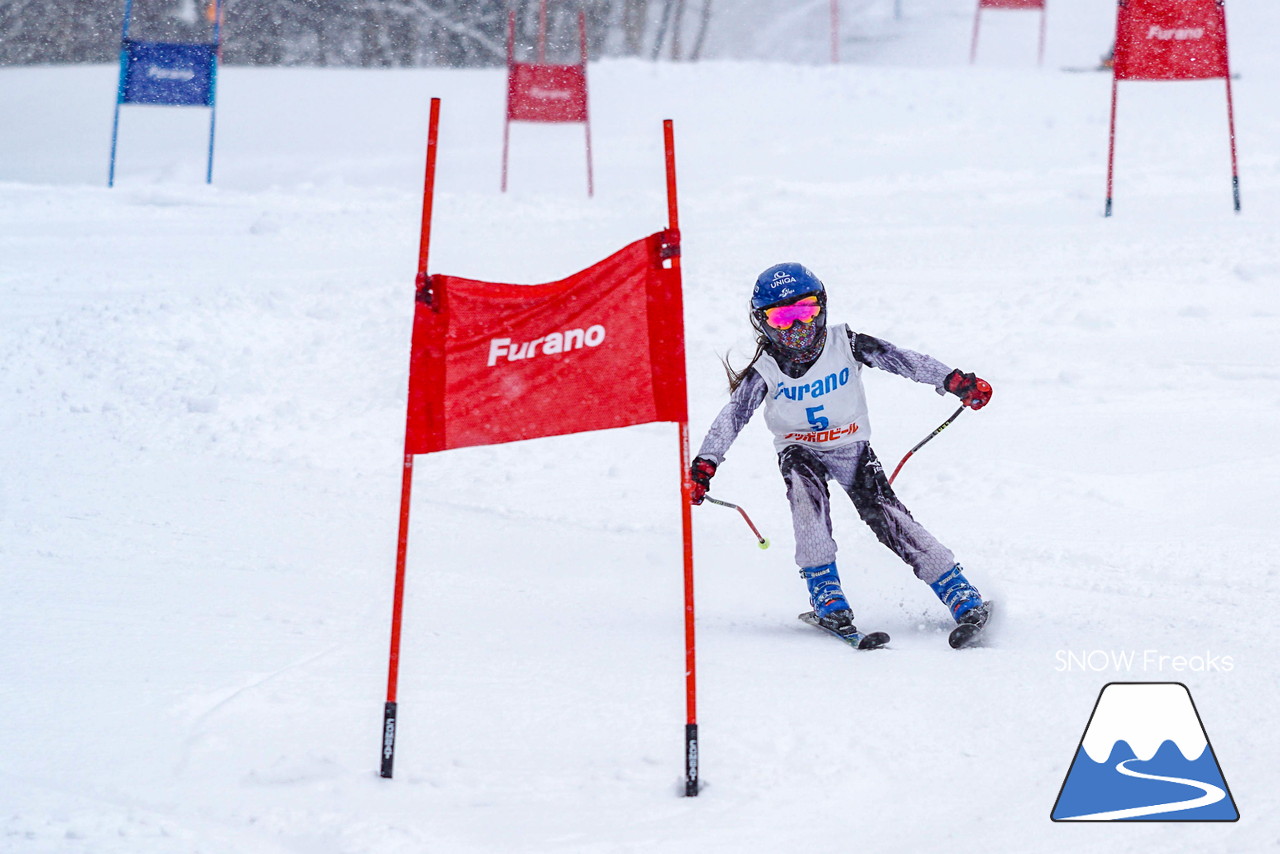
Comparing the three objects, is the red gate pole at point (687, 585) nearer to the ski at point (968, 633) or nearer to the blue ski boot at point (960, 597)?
the ski at point (968, 633)

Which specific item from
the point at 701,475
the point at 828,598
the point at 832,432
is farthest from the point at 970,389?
the point at 701,475

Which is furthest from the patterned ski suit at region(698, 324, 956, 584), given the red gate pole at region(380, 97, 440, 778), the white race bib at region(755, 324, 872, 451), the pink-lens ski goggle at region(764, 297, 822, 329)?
the red gate pole at region(380, 97, 440, 778)

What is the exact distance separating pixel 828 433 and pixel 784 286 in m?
0.65

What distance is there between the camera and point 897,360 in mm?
4883

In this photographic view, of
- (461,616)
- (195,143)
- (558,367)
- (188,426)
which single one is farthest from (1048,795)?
(195,143)

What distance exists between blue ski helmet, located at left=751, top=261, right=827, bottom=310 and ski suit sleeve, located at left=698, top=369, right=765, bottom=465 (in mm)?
355

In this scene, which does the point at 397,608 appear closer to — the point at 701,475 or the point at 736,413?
the point at 701,475

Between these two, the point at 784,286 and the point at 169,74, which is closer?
the point at 784,286

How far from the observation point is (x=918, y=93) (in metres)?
16.8

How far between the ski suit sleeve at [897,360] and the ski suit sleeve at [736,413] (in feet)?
1.35

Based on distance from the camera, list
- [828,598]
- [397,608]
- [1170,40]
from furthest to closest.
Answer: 1. [1170,40]
2. [828,598]
3. [397,608]

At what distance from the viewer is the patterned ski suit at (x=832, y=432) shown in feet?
15.8

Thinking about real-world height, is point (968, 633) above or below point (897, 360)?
below

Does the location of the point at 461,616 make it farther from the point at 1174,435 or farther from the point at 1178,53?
the point at 1178,53
